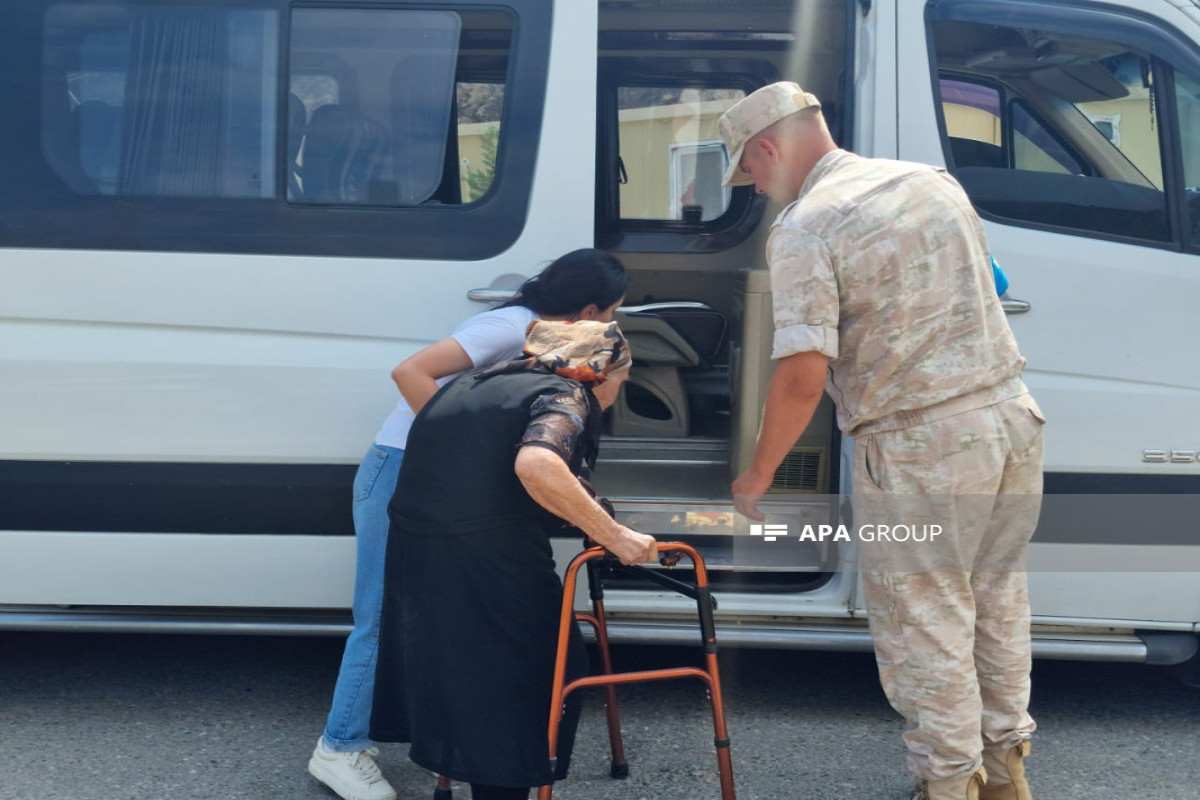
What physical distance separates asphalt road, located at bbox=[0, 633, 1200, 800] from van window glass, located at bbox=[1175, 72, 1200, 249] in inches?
59.3

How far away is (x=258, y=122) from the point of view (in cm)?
347

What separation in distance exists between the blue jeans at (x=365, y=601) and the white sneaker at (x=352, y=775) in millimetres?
25

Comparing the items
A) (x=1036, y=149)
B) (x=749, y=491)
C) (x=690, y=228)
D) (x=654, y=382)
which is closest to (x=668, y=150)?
(x=690, y=228)

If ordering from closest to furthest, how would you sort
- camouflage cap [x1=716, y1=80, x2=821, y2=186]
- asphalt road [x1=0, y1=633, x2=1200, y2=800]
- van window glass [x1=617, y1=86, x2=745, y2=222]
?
Result: camouflage cap [x1=716, y1=80, x2=821, y2=186] < asphalt road [x1=0, y1=633, x2=1200, y2=800] < van window glass [x1=617, y1=86, x2=745, y2=222]

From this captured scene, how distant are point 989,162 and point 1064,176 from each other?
210 mm

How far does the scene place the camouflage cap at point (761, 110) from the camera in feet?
9.45

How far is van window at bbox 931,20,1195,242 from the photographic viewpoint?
11.4 feet

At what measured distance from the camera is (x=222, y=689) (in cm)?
396

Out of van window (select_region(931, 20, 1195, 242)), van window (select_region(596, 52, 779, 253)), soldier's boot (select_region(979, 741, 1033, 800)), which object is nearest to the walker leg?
soldier's boot (select_region(979, 741, 1033, 800))

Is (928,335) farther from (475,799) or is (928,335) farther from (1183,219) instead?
(475,799)

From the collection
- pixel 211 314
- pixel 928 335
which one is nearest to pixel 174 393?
pixel 211 314

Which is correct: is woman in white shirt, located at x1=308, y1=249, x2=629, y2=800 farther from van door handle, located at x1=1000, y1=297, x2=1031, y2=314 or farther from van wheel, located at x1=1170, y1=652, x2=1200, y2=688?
van wheel, located at x1=1170, y1=652, x2=1200, y2=688

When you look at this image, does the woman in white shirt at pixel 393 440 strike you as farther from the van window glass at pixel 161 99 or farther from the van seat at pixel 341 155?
the van window glass at pixel 161 99

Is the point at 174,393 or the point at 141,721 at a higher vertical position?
the point at 174,393
